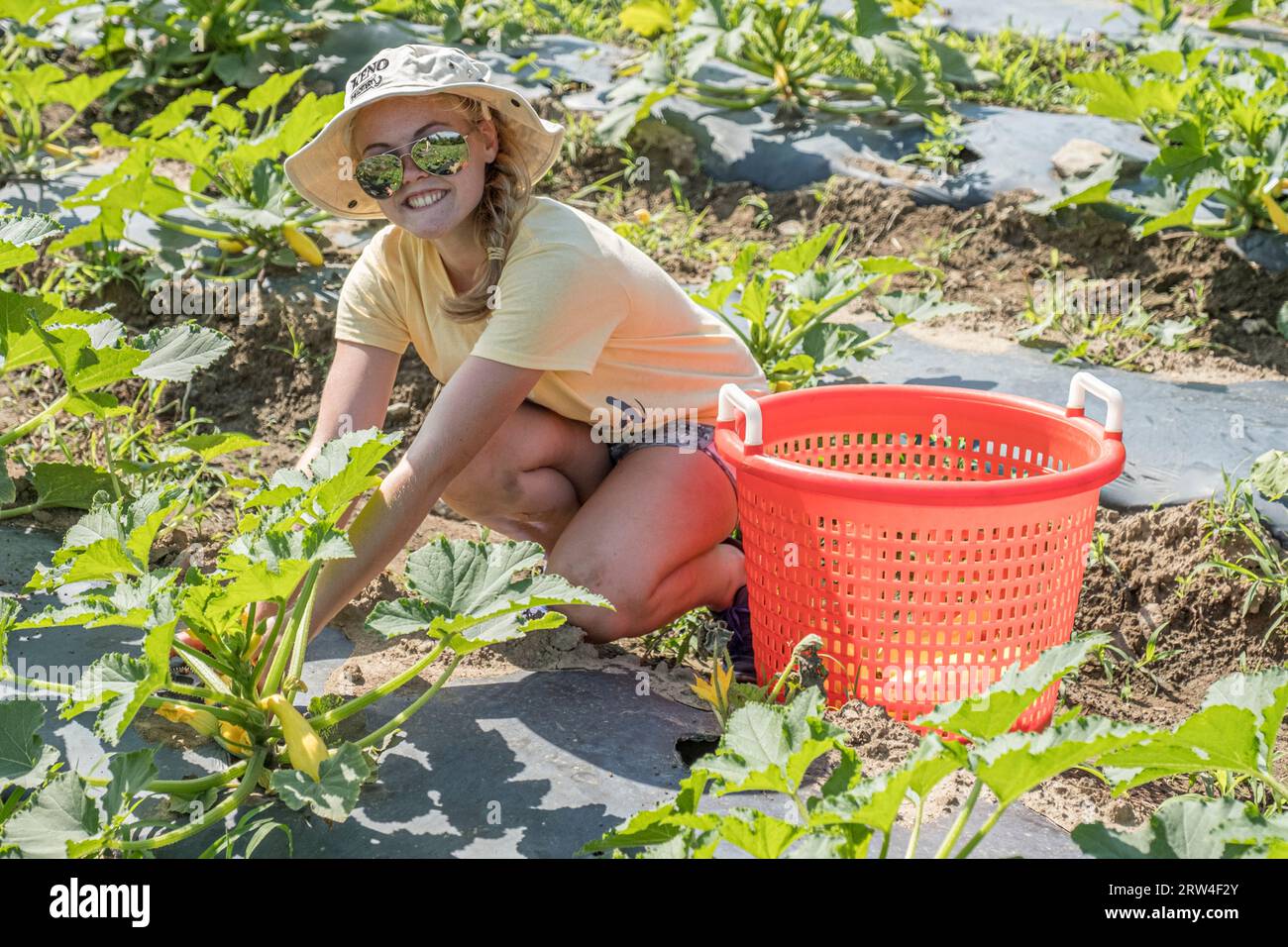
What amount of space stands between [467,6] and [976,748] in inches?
188

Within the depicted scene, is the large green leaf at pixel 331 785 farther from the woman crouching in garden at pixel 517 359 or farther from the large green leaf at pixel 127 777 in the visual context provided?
the woman crouching in garden at pixel 517 359

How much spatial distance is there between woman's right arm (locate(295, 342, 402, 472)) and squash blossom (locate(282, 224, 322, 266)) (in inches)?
46.1

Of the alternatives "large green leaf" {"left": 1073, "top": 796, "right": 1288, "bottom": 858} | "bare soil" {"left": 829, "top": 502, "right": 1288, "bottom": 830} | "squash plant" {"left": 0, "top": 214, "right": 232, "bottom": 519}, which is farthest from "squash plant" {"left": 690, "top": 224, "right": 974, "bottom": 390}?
"large green leaf" {"left": 1073, "top": 796, "right": 1288, "bottom": 858}

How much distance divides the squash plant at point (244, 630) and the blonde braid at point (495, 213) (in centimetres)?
64

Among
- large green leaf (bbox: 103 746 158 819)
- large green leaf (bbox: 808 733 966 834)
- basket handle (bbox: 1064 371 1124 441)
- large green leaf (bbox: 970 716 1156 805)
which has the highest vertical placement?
basket handle (bbox: 1064 371 1124 441)

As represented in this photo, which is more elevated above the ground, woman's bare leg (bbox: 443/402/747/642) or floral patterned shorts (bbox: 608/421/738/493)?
floral patterned shorts (bbox: 608/421/738/493)

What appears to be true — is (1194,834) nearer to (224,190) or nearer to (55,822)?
(55,822)

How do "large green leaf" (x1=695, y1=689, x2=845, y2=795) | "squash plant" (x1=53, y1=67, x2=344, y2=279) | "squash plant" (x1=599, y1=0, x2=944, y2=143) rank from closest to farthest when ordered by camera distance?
"large green leaf" (x1=695, y1=689, x2=845, y2=795)
"squash plant" (x1=53, y1=67, x2=344, y2=279)
"squash plant" (x1=599, y1=0, x2=944, y2=143)

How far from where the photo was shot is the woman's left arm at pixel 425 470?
211 cm

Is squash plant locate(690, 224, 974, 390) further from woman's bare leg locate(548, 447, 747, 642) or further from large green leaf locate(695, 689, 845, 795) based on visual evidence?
large green leaf locate(695, 689, 845, 795)

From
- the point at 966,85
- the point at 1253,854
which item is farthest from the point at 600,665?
the point at 966,85

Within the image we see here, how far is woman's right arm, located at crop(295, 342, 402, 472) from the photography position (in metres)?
2.58

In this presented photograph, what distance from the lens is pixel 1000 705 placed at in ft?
4.77

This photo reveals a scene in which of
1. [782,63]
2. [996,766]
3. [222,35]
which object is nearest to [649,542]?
[996,766]
